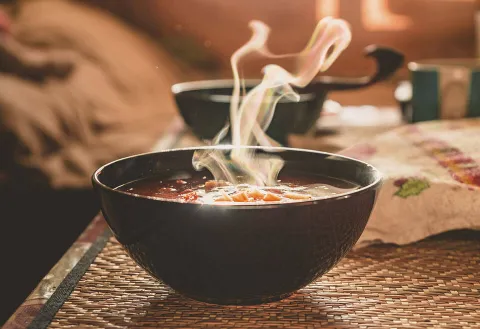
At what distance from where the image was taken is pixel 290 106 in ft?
4.78

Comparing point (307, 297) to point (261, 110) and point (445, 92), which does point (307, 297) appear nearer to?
point (261, 110)

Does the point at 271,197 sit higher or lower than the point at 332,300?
higher

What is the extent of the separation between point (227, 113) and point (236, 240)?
2.53 ft

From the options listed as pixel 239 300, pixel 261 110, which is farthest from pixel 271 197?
pixel 261 110

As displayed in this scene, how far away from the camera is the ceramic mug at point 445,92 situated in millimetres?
1707

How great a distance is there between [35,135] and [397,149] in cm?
230

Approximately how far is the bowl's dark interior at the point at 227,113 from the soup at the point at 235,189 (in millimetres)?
462

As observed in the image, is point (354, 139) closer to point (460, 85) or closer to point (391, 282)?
point (460, 85)

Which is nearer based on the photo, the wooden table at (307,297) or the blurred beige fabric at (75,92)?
the wooden table at (307,297)

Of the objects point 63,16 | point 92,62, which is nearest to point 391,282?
point 92,62

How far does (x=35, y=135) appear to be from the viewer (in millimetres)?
3113

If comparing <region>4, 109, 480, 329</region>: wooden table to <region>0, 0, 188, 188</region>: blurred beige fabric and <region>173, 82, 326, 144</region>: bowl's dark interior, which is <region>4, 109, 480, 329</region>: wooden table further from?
<region>0, 0, 188, 188</region>: blurred beige fabric

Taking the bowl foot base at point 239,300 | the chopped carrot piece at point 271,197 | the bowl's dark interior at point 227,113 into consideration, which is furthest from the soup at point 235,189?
the bowl's dark interior at point 227,113

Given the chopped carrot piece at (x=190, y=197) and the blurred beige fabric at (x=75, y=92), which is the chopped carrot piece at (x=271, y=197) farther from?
the blurred beige fabric at (x=75, y=92)
